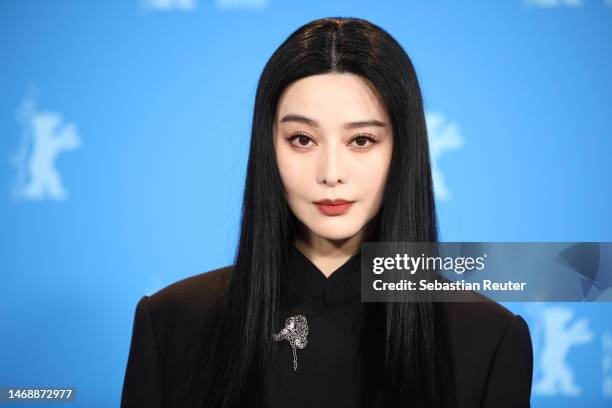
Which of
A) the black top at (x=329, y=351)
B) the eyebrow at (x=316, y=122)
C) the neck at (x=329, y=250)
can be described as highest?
the eyebrow at (x=316, y=122)

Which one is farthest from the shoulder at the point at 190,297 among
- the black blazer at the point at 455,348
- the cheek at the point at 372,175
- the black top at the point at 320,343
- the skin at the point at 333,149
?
the cheek at the point at 372,175

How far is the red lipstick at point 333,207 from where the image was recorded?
53.9 inches

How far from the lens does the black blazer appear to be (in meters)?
1.45

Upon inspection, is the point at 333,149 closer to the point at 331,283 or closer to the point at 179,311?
the point at 331,283

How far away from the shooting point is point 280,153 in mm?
1403

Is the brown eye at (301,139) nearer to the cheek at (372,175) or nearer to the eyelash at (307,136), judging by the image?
the eyelash at (307,136)

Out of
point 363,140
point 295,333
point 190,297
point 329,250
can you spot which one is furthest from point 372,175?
point 190,297

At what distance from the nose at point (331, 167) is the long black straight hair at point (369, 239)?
0.37 feet

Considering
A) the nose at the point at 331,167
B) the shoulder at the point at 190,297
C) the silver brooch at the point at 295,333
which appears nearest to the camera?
the nose at the point at 331,167

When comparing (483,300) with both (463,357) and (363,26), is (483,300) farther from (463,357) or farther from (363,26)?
(363,26)

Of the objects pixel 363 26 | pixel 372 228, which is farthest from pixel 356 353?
pixel 363 26

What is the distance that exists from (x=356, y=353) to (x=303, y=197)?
1.09ft

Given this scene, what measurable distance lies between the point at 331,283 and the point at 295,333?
12cm

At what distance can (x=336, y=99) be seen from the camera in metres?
1.34
